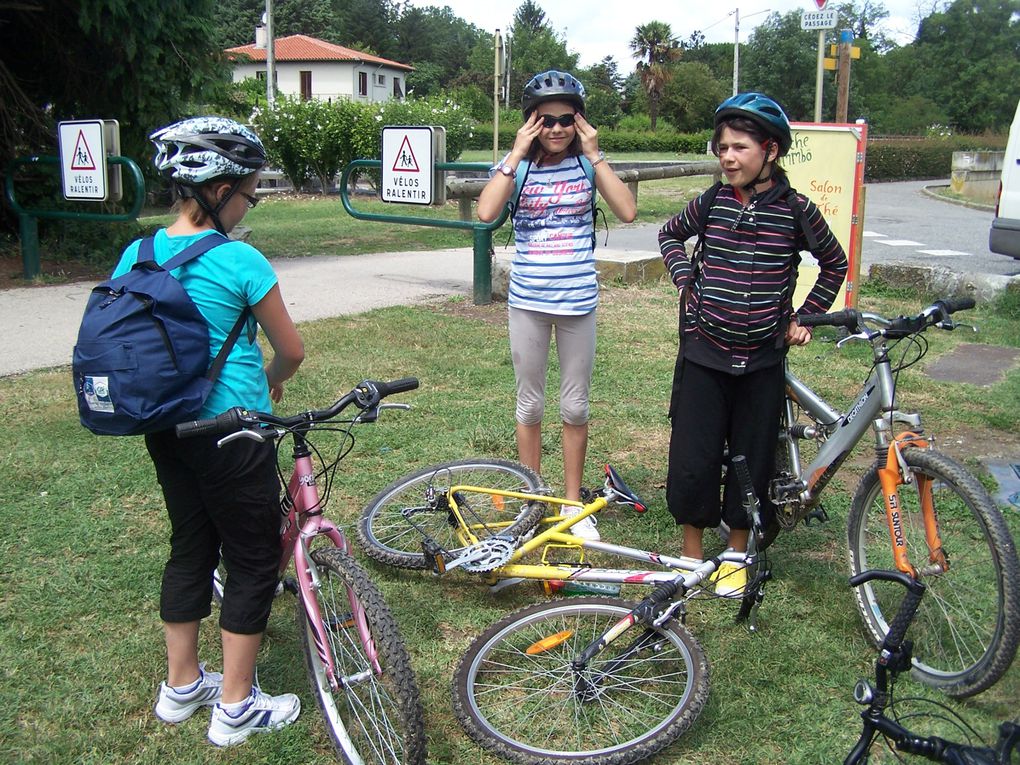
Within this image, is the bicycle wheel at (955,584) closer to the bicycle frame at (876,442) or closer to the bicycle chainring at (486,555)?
the bicycle frame at (876,442)

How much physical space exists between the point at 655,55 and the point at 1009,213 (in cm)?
6373

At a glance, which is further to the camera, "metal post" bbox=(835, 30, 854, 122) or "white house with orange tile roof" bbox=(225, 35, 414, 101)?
"white house with orange tile roof" bbox=(225, 35, 414, 101)

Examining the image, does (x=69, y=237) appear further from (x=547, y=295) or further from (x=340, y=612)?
(x=340, y=612)

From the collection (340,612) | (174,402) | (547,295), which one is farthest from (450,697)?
(547,295)

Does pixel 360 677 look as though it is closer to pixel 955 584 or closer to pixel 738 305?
pixel 738 305

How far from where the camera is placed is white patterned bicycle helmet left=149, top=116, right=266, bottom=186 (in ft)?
8.41

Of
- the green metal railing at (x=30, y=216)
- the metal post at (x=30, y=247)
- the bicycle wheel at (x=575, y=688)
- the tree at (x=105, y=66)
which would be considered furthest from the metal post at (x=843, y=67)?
the bicycle wheel at (x=575, y=688)

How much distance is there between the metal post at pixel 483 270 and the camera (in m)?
8.56

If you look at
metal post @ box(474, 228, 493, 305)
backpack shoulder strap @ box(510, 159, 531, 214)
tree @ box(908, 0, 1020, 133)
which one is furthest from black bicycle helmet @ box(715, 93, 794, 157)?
tree @ box(908, 0, 1020, 133)

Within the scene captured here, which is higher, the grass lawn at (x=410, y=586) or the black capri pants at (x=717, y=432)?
the black capri pants at (x=717, y=432)

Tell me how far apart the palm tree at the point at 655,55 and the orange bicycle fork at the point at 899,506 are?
66.3 meters

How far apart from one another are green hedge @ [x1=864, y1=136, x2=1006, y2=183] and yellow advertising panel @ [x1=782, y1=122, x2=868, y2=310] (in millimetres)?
26084

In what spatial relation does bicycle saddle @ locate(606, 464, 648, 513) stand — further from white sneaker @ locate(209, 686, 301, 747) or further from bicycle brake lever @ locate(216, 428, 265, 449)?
bicycle brake lever @ locate(216, 428, 265, 449)

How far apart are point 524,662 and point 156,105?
9120 mm
